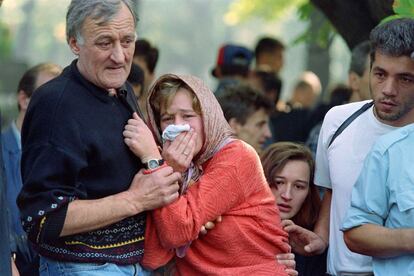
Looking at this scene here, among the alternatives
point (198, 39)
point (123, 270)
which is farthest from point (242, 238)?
point (198, 39)

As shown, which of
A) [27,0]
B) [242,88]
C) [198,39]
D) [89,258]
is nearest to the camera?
[89,258]

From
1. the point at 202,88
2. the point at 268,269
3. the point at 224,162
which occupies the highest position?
the point at 202,88

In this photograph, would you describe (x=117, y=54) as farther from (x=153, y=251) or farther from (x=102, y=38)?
(x=153, y=251)

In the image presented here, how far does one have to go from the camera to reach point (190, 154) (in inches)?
209

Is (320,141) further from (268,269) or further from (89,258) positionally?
(89,258)

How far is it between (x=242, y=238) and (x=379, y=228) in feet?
2.16

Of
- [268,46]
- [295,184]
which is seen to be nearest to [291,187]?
[295,184]

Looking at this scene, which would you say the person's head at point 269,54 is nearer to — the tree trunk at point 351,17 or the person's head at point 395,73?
the tree trunk at point 351,17

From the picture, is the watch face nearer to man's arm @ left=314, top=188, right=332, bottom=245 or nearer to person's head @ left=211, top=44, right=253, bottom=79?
man's arm @ left=314, top=188, right=332, bottom=245

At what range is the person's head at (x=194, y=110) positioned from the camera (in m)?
5.37

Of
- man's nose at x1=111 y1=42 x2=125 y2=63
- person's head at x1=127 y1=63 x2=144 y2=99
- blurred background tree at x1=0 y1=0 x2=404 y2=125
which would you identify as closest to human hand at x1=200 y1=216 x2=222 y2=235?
man's nose at x1=111 y1=42 x2=125 y2=63

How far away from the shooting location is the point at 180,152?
17.4 ft

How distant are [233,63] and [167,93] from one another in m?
5.27

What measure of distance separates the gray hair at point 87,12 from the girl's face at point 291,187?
1650 millimetres
